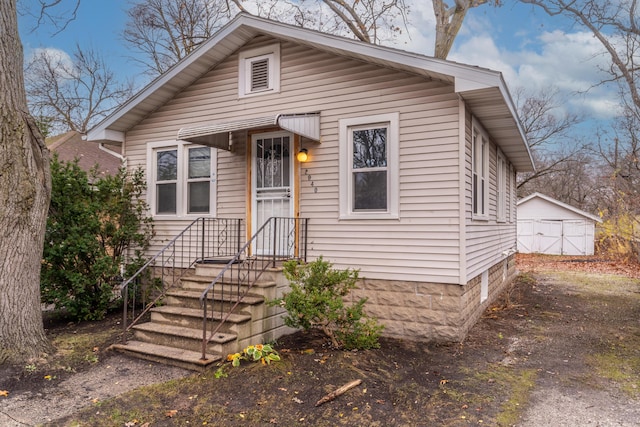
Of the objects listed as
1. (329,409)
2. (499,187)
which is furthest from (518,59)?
(329,409)

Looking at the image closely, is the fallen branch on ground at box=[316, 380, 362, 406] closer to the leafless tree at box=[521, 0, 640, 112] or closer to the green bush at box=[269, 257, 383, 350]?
the green bush at box=[269, 257, 383, 350]

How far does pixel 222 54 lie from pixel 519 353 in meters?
6.65

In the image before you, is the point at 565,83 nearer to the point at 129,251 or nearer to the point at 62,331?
the point at 129,251

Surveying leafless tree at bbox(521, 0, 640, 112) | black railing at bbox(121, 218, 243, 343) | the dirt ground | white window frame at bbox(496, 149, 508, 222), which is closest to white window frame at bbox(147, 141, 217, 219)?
black railing at bbox(121, 218, 243, 343)

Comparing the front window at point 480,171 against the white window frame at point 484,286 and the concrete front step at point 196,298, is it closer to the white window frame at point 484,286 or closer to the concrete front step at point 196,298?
the white window frame at point 484,286

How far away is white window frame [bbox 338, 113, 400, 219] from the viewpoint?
19.8 feet

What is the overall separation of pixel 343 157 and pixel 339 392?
3.53 m

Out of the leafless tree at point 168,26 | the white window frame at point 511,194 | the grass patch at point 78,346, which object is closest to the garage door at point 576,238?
the white window frame at point 511,194

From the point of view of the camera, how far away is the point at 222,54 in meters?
7.30

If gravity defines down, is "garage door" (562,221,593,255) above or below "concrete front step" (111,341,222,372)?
above

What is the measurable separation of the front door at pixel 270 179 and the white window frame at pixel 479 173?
9.56ft

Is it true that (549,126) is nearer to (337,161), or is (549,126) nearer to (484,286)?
(484,286)

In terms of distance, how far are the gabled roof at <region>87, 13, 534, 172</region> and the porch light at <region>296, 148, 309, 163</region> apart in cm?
158

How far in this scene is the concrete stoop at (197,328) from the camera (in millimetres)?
4852
